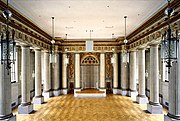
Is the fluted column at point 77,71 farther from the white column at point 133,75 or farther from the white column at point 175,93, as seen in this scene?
the white column at point 175,93

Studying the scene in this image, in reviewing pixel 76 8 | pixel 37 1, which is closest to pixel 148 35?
pixel 76 8

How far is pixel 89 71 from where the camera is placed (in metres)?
17.6

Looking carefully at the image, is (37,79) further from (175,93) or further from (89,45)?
(175,93)

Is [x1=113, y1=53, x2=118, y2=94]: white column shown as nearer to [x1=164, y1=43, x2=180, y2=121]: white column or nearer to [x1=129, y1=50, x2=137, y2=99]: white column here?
[x1=129, y1=50, x2=137, y2=99]: white column

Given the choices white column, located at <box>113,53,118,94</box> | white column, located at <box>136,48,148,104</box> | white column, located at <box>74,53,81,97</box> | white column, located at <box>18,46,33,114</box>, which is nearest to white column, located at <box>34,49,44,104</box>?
white column, located at <box>18,46,33,114</box>

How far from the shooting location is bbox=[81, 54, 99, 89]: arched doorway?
17453mm

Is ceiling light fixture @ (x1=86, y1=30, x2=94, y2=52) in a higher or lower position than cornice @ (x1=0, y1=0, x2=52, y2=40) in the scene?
lower

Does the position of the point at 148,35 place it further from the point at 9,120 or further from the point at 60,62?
the point at 60,62

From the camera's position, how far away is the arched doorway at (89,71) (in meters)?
17.5

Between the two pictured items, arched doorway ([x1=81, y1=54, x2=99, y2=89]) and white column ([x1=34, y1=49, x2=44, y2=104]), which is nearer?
white column ([x1=34, y1=49, x2=44, y2=104])

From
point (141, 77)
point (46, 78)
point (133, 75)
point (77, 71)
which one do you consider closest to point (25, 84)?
point (46, 78)

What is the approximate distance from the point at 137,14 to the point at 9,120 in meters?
6.92

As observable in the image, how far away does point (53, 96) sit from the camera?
1525 cm

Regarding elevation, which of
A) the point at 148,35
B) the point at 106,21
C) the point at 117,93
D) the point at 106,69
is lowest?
the point at 117,93
